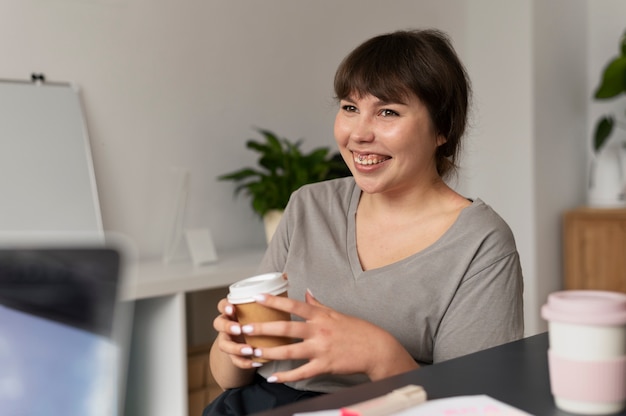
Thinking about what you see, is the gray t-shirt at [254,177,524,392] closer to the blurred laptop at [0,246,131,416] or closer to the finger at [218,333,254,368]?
the finger at [218,333,254,368]

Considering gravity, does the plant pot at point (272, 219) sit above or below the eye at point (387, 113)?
below

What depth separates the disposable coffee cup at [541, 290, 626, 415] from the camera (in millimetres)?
664

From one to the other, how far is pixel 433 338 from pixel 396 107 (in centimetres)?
42

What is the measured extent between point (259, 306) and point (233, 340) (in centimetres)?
14

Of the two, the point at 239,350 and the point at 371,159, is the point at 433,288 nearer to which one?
the point at 371,159

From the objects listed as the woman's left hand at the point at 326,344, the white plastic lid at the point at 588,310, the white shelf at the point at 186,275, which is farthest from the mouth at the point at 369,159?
the white shelf at the point at 186,275

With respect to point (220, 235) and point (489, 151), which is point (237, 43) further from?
point (489, 151)

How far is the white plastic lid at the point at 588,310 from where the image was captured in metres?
0.66

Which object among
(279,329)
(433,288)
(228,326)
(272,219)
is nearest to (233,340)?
(228,326)

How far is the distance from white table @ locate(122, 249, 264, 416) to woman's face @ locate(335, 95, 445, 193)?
2.99ft

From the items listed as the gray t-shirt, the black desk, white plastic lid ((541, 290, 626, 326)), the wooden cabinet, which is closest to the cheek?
the gray t-shirt

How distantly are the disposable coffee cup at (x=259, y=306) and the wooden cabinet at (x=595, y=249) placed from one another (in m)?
2.87

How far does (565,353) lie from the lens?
69 centimetres

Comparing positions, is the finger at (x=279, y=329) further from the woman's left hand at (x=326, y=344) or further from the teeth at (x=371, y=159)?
the teeth at (x=371, y=159)
